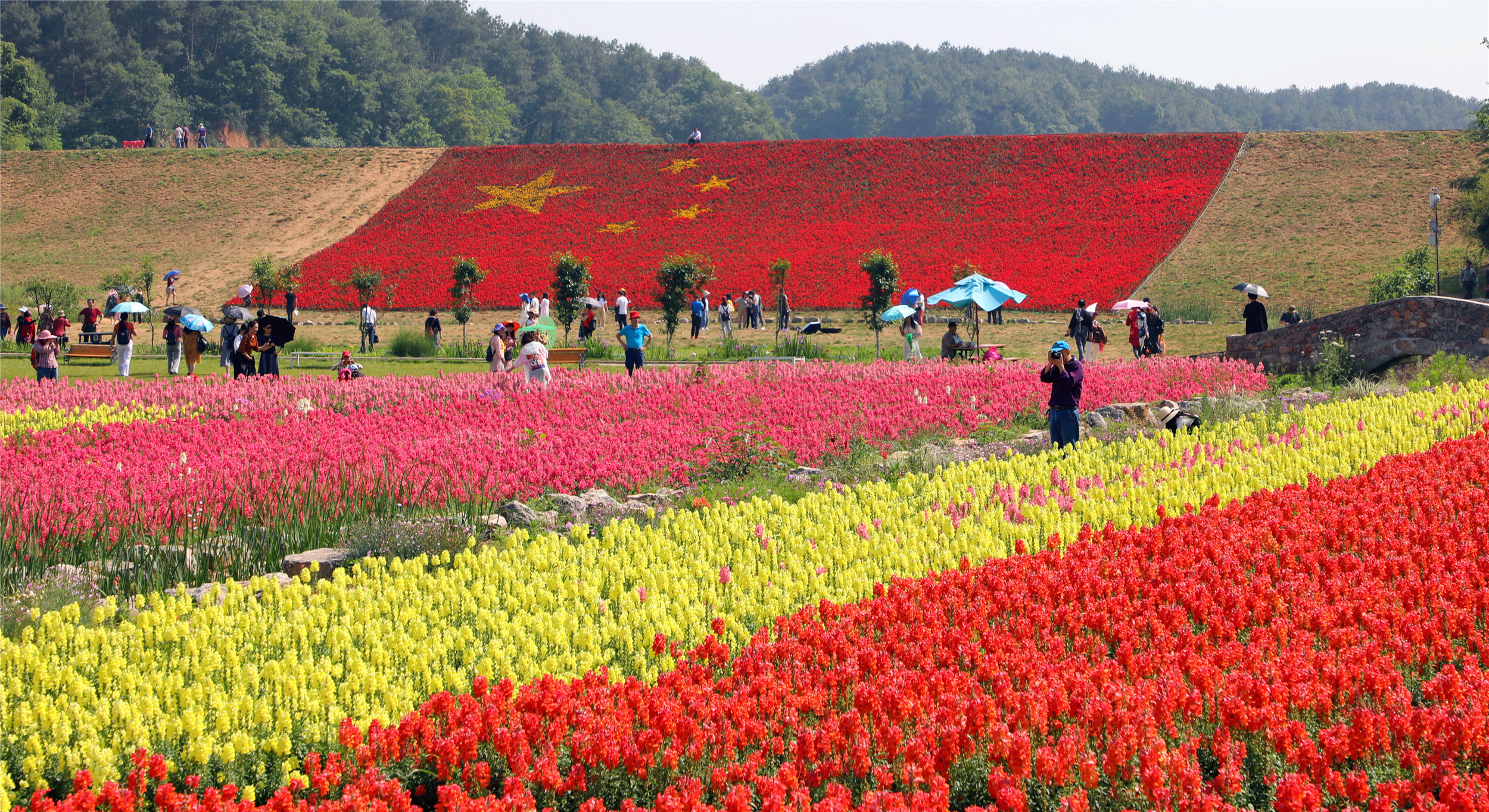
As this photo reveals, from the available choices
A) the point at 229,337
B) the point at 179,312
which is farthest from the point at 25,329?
the point at 229,337

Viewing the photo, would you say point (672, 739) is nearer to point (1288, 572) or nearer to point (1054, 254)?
point (1288, 572)

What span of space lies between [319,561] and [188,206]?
53.6m

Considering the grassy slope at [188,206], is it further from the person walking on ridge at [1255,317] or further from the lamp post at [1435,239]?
the lamp post at [1435,239]

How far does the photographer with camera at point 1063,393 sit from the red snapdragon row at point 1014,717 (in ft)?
17.7

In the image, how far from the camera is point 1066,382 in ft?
36.7

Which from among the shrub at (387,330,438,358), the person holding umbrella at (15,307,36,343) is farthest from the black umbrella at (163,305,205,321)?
the person holding umbrella at (15,307,36,343)

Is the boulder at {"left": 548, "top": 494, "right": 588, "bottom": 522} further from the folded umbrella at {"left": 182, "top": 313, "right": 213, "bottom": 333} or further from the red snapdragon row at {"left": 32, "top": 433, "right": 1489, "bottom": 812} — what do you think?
the folded umbrella at {"left": 182, "top": 313, "right": 213, "bottom": 333}

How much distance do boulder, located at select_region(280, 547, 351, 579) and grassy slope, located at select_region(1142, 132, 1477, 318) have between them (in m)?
30.2

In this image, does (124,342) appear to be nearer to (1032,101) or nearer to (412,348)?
(412,348)

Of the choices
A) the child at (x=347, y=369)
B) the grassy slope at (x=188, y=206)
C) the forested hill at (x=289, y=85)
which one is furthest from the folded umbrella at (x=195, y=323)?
the forested hill at (x=289, y=85)

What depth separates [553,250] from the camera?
44.7 metres

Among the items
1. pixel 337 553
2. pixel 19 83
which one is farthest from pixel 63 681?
pixel 19 83

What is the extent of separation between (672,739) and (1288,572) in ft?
12.1

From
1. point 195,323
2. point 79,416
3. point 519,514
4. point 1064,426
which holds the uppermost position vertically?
point 195,323
